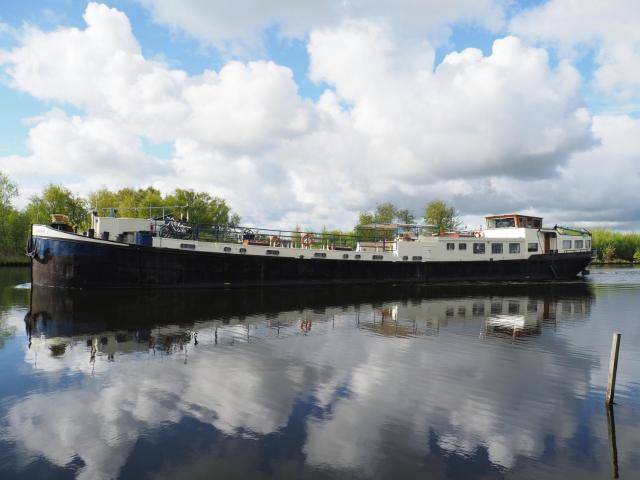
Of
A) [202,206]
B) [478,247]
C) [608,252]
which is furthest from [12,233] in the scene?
[608,252]

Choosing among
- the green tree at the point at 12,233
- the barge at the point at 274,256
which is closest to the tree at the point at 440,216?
the barge at the point at 274,256

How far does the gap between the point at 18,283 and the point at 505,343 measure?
38048 mm

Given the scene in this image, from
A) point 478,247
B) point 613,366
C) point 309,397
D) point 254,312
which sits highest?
point 478,247

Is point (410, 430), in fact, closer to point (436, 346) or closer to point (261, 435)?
point (261, 435)

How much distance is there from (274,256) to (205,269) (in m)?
5.13

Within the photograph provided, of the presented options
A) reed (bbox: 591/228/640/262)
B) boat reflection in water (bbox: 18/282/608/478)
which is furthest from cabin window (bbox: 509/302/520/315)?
reed (bbox: 591/228/640/262)

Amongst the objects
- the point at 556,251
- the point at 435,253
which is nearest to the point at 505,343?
the point at 435,253

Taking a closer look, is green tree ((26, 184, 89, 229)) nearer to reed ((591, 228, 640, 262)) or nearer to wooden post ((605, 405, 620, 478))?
wooden post ((605, 405, 620, 478))

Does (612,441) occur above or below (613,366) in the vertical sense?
below

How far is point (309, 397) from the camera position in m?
10.7

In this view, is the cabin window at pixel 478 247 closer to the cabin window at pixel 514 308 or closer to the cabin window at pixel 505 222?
the cabin window at pixel 505 222

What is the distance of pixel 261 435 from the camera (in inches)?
339

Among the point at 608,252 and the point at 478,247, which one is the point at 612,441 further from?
the point at 608,252

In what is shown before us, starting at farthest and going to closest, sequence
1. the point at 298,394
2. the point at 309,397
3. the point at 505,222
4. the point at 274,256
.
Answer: the point at 505,222 < the point at 274,256 < the point at 298,394 < the point at 309,397
